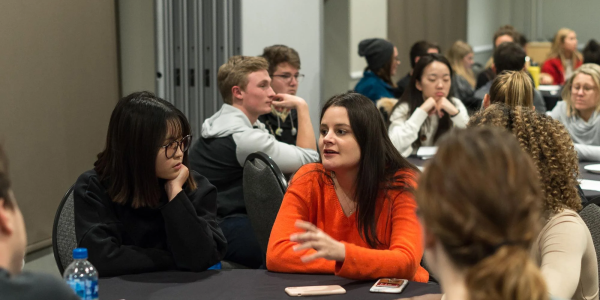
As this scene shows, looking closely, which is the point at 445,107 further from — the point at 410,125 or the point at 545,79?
the point at 545,79

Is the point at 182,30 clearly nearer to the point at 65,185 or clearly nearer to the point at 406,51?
the point at 65,185

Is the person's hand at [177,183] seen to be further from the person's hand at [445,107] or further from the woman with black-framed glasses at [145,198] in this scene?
the person's hand at [445,107]

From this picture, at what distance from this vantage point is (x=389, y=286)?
1869 millimetres

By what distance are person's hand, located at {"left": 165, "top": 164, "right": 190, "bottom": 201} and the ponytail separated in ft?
4.47

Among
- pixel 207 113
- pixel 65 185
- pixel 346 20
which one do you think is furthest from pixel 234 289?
pixel 346 20

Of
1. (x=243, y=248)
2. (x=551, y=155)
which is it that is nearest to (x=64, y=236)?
(x=243, y=248)

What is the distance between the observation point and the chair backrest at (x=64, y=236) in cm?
230

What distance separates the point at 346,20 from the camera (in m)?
6.93

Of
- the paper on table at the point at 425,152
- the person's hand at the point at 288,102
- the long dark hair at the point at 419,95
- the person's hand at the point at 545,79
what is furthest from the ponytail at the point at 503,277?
the person's hand at the point at 545,79

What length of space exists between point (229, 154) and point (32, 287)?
7.43 feet

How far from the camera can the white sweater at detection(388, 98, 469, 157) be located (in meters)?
4.32

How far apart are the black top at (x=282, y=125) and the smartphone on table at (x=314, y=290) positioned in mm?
2378

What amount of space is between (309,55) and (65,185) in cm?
214

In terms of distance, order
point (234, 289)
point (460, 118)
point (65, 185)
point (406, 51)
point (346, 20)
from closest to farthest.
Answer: point (234, 289)
point (65, 185)
point (460, 118)
point (346, 20)
point (406, 51)
